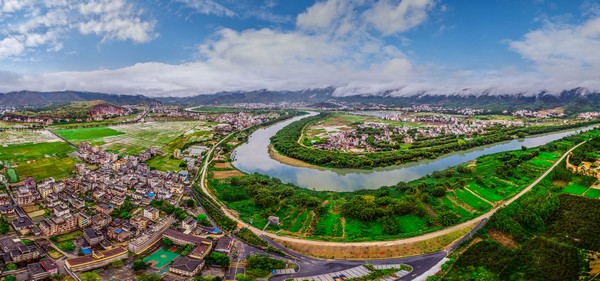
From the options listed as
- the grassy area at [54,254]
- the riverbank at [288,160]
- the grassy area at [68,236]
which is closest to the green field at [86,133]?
the riverbank at [288,160]

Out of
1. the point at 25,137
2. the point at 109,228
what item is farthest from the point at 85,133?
the point at 109,228

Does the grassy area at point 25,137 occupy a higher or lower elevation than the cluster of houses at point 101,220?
higher

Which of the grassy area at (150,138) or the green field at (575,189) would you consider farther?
the grassy area at (150,138)

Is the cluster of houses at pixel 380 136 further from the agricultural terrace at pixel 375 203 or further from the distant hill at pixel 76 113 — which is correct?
the distant hill at pixel 76 113

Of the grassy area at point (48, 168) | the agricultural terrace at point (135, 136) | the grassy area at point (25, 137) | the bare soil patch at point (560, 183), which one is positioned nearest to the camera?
the bare soil patch at point (560, 183)

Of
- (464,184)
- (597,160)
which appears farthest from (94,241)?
(597,160)

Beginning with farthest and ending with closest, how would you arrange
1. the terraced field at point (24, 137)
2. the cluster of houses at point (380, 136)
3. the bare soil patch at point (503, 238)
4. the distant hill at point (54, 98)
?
the distant hill at point (54, 98)
the cluster of houses at point (380, 136)
the terraced field at point (24, 137)
the bare soil patch at point (503, 238)

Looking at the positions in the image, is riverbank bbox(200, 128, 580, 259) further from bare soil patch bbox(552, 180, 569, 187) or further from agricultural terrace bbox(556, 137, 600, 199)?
bare soil patch bbox(552, 180, 569, 187)

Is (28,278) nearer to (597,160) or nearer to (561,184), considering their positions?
(561,184)

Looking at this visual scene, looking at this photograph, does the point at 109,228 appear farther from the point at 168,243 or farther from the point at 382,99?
the point at 382,99
